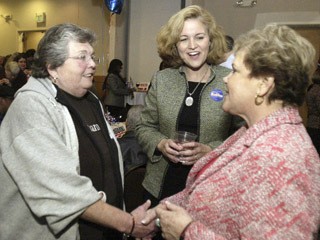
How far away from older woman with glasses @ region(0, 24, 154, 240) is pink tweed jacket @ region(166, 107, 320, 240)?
436mm

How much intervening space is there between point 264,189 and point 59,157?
2.47 feet

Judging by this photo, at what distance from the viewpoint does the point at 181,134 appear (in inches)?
64.8

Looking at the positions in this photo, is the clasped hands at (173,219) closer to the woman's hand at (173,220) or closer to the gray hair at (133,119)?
the woman's hand at (173,220)

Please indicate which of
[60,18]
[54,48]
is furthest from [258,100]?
[60,18]

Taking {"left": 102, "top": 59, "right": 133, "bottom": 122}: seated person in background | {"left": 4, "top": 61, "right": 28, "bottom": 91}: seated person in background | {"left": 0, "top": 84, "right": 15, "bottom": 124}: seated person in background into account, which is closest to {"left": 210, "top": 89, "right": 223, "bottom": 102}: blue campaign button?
{"left": 0, "top": 84, "right": 15, "bottom": 124}: seated person in background

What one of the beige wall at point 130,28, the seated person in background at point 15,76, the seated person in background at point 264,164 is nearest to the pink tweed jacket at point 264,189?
the seated person in background at point 264,164

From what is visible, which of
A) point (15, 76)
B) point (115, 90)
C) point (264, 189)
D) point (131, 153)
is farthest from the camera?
point (115, 90)

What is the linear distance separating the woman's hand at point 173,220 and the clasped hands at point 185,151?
0.40m

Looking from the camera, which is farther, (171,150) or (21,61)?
(21,61)

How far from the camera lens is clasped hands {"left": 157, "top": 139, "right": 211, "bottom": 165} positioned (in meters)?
1.62

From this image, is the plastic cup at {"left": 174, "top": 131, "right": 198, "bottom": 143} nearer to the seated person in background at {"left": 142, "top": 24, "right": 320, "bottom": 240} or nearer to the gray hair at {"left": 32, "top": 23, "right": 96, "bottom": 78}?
the seated person in background at {"left": 142, "top": 24, "right": 320, "bottom": 240}

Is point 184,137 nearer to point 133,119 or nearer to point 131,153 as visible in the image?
point 131,153

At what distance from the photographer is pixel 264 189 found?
93 centimetres

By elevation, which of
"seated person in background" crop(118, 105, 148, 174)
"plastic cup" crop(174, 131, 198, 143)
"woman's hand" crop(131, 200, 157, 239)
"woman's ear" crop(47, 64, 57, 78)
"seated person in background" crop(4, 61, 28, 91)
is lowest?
"seated person in background" crop(4, 61, 28, 91)
